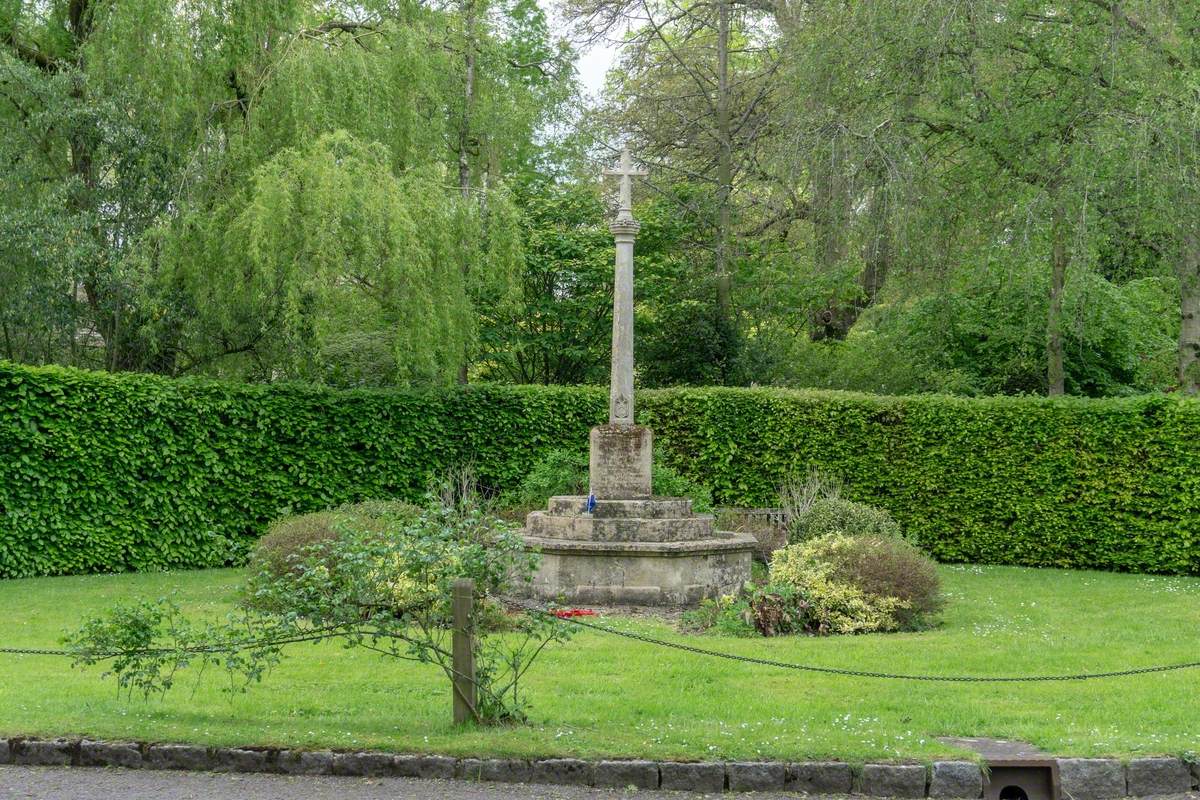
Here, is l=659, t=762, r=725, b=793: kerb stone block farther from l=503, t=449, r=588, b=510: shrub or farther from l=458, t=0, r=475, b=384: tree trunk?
l=458, t=0, r=475, b=384: tree trunk

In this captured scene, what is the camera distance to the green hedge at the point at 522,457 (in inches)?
671

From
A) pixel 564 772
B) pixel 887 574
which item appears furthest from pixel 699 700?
pixel 887 574

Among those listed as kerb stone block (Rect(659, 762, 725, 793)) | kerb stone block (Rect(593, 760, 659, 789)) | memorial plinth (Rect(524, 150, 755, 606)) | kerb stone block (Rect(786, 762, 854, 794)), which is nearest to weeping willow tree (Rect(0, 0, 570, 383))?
memorial plinth (Rect(524, 150, 755, 606))

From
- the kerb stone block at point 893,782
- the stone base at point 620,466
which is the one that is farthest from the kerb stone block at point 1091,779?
the stone base at point 620,466

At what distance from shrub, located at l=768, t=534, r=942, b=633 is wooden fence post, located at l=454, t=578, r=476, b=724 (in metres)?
A: 5.24

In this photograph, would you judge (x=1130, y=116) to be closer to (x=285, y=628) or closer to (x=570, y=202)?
(x=570, y=202)

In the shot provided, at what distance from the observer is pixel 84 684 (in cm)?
980

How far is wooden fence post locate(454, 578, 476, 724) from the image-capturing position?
816 cm

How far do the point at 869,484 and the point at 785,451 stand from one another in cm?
141

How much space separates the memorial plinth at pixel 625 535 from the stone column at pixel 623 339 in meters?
0.01

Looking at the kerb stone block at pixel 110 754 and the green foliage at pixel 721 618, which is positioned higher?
the kerb stone block at pixel 110 754

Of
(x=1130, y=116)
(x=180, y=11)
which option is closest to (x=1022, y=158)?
(x=1130, y=116)

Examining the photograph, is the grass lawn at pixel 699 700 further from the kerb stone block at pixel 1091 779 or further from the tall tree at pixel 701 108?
the tall tree at pixel 701 108

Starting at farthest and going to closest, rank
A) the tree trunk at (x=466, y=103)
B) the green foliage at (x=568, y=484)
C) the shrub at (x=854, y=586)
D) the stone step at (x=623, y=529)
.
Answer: the tree trunk at (x=466, y=103)
the green foliage at (x=568, y=484)
the stone step at (x=623, y=529)
the shrub at (x=854, y=586)
